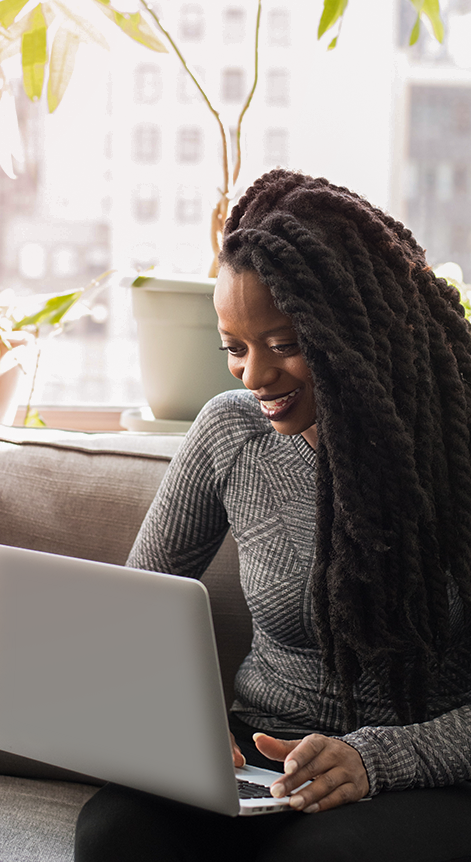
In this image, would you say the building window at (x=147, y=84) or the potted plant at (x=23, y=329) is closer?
the potted plant at (x=23, y=329)

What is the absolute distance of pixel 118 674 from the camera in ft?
2.02

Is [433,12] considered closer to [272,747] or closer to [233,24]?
[233,24]

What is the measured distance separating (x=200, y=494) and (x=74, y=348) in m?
0.92

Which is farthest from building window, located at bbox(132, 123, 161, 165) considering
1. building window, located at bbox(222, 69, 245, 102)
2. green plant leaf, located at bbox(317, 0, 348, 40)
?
green plant leaf, located at bbox(317, 0, 348, 40)

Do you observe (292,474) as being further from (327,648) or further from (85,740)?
(85,740)

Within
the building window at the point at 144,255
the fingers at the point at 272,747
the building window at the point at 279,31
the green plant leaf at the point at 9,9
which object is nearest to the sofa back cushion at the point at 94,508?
the fingers at the point at 272,747

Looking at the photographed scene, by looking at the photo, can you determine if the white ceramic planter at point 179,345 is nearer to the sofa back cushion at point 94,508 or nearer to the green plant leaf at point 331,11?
the sofa back cushion at point 94,508

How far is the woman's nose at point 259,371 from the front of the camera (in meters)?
0.85

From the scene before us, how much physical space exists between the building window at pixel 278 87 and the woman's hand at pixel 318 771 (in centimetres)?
152

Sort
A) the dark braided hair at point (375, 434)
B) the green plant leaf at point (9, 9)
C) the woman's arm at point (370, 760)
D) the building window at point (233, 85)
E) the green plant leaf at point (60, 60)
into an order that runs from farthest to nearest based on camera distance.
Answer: the building window at point (233, 85), the green plant leaf at point (60, 60), the green plant leaf at point (9, 9), the dark braided hair at point (375, 434), the woman's arm at point (370, 760)

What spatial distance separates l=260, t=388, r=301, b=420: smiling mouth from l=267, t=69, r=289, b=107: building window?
3.87 ft

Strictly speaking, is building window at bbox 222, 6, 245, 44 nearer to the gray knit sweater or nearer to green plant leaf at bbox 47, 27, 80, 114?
green plant leaf at bbox 47, 27, 80, 114

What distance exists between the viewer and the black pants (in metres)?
0.67

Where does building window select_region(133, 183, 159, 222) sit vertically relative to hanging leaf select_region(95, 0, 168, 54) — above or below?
below
